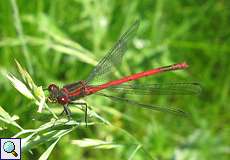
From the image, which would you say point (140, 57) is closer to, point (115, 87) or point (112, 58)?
point (112, 58)

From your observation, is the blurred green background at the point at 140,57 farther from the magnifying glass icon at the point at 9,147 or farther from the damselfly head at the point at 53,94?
the magnifying glass icon at the point at 9,147

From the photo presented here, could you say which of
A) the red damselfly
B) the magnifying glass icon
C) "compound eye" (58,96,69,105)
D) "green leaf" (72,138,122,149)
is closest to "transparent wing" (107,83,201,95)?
the red damselfly

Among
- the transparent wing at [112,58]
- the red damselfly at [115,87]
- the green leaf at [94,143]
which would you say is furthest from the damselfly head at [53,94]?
the green leaf at [94,143]

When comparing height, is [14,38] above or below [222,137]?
above

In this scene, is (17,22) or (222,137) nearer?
(17,22)

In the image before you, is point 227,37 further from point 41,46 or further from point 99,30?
point 41,46

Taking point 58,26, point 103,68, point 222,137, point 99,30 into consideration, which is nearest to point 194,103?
point 222,137
